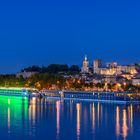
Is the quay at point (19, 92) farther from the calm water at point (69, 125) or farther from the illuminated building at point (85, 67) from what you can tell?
the calm water at point (69, 125)

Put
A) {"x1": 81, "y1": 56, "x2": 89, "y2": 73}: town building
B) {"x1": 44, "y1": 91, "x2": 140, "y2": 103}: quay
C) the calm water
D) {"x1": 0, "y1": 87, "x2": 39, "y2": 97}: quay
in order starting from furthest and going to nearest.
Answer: {"x1": 81, "y1": 56, "x2": 89, "y2": 73}: town building
{"x1": 0, "y1": 87, "x2": 39, "y2": 97}: quay
{"x1": 44, "y1": 91, "x2": 140, "y2": 103}: quay
the calm water

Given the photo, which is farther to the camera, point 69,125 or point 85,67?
point 85,67

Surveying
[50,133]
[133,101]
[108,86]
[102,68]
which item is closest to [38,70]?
[102,68]

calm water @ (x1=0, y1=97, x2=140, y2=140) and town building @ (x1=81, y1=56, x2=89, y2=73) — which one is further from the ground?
town building @ (x1=81, y1=56, x2=89, y2=73)

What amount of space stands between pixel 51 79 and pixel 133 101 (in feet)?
69.0

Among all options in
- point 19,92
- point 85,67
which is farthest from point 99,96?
point 85,67

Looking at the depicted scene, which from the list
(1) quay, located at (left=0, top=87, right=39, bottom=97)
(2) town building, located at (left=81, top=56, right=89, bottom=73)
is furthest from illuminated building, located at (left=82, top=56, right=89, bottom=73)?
(1) quay, located at (left=0, top=87, right=39, bottom=97)

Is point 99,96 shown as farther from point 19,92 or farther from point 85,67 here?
point 85,67

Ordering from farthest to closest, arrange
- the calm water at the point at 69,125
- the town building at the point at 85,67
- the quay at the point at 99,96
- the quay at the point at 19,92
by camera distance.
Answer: the town building at the point at 85,67, the quay at the point at 19,92, the quay at the point at 99,96, the calm water at the point at 69,125

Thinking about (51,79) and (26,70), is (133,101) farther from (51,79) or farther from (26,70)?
(26,70)

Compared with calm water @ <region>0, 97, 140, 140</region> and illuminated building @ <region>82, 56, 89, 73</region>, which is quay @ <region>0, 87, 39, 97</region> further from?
calm water @ <region>0, 97, 140, 140</region>

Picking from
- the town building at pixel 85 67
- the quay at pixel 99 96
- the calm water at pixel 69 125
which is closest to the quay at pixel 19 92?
the quay at pixel 99 96

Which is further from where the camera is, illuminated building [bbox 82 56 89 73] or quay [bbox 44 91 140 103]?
illuminated building [bbox 82 56 89 73]

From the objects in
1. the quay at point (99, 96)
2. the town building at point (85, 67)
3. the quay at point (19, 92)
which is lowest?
the quay at point (99, 96)
